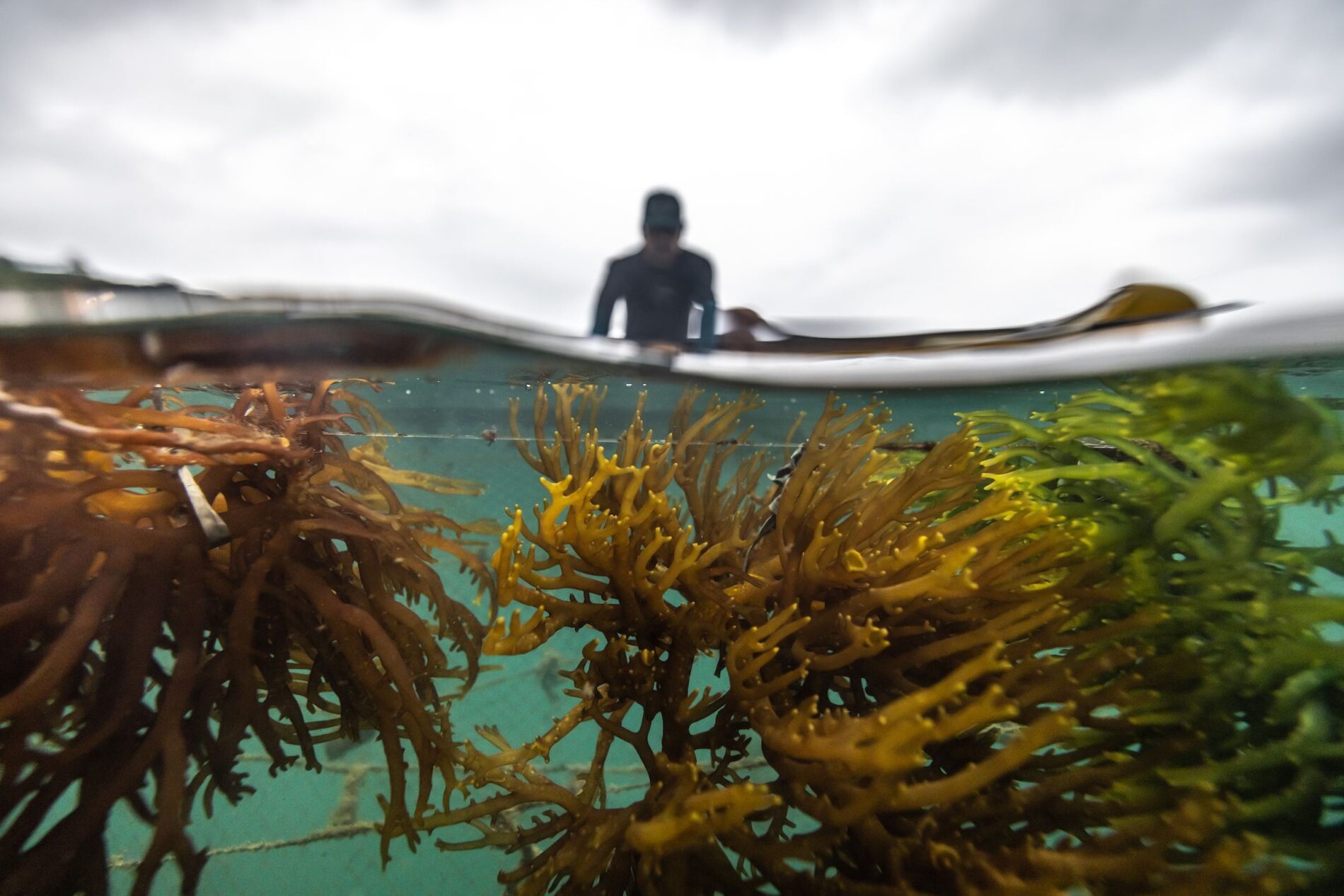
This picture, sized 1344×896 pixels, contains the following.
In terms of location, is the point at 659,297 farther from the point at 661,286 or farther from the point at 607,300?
the point at 607,300

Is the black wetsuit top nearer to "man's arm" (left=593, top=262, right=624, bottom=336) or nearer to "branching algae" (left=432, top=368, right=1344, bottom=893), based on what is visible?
"man's arm" (left=593, top=262, right=624, bottom=336)

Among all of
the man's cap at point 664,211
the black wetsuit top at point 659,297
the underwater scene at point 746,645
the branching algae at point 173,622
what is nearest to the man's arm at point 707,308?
the black wetsuit top at point 659,297

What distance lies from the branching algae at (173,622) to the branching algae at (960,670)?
52 cm

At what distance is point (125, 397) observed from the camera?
69.0 inches

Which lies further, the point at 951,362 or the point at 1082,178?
the point at 1082,178

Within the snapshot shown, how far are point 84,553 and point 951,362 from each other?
108 inches

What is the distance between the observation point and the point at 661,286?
240cm

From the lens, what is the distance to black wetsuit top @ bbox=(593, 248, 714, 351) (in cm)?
230

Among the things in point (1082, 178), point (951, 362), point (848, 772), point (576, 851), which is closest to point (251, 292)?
point (576, 851)

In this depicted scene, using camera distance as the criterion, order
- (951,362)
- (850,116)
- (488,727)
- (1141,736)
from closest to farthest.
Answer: (1141,736), (488,727), (951,362), (850,116)

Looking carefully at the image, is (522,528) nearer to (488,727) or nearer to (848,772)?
(488,727)

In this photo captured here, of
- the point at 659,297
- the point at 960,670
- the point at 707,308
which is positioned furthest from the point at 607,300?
the point at 960,670

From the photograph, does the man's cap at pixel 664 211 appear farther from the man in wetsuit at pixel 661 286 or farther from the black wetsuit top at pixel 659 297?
the black wetsuit top at pixel 659 297

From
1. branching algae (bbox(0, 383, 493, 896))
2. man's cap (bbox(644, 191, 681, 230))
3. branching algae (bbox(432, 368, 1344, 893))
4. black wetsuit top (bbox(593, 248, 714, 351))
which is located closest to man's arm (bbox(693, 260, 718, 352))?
black wetsuit top (bbox(593, 248, 714, 351))
